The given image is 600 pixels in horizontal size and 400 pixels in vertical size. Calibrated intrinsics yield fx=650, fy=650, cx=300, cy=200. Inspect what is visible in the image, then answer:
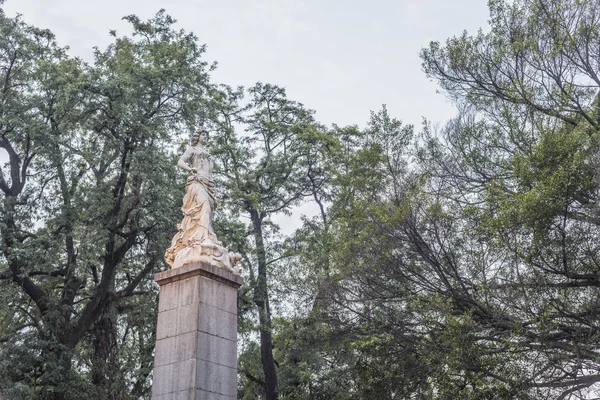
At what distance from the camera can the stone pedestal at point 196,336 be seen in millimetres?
8875

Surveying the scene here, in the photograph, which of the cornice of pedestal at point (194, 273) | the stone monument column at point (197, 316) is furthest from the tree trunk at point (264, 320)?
the cornice of pedestal at point (194, 273)

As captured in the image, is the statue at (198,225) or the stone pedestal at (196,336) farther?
the statue at (198,225)

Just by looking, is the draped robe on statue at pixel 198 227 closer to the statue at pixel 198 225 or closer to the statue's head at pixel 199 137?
the statue at pixel 198 225

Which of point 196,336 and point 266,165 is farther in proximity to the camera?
point 266,165

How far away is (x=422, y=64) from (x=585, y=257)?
19.7 feet

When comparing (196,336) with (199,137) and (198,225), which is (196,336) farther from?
(199,137)

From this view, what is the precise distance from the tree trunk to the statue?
28.8 ft

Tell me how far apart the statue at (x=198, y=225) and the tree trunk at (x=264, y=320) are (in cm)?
877

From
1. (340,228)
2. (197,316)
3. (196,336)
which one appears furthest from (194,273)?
(340,228)

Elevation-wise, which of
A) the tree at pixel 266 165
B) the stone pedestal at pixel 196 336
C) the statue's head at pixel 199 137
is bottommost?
the stone pedestal at pixel 196 336

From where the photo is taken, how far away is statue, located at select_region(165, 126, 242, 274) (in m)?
9.88

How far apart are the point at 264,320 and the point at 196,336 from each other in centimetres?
1020

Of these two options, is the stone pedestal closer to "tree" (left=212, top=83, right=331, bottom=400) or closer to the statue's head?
the statue's head

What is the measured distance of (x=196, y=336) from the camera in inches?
357
